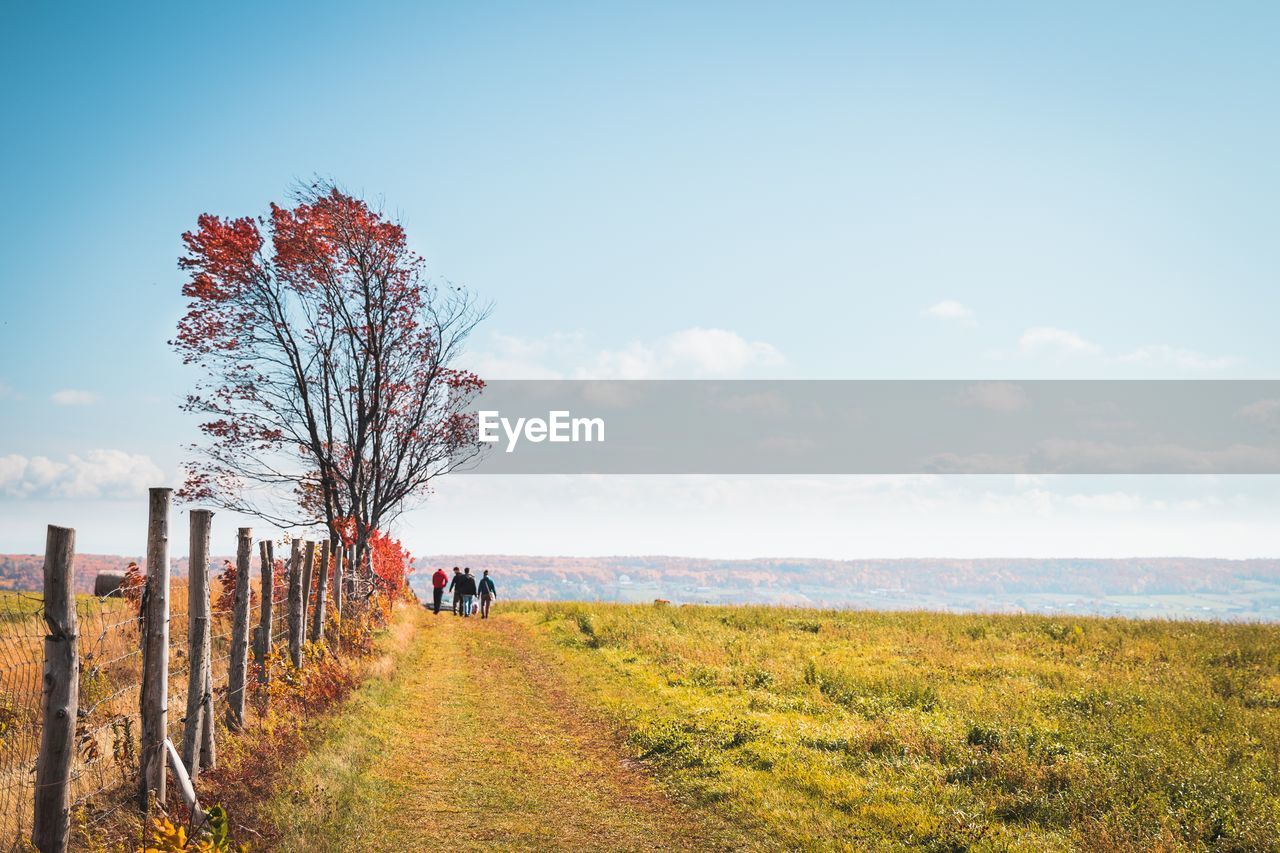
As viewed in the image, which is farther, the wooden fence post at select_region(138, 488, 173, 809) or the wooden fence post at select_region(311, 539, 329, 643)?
the wooden fence post at select_region(311, 539, 329, 643)

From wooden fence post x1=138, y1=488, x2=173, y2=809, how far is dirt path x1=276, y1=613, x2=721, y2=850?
143 centimetres

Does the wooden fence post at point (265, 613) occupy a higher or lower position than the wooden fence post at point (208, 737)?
higher

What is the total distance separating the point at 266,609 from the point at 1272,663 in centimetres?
2279

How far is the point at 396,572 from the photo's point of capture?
32.1 m

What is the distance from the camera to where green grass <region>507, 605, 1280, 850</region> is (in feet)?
28.3

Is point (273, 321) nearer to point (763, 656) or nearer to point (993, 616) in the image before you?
point (763, 656)

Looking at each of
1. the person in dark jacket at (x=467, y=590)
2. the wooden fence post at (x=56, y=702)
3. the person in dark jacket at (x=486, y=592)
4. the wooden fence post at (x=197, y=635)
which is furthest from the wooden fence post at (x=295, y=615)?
the person in dark jacket at (x=467, y=590)

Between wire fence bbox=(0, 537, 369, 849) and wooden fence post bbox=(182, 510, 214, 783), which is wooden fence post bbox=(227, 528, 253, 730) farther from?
wooden fence post bbox=(182, 510, 214, 783)

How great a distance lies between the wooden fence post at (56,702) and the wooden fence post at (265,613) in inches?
246

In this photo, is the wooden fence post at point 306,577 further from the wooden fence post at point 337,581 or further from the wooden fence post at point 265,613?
the wooden fence post at point 337,581

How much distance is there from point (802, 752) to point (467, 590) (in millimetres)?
24067

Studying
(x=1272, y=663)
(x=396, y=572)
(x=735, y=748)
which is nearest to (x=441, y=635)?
(x=396, y=572)

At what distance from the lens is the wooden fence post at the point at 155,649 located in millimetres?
7895

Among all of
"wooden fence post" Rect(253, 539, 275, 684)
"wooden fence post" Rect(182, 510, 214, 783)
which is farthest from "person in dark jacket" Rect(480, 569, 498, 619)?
"wooden fence post" Rect(182, 510, 214, 783)
